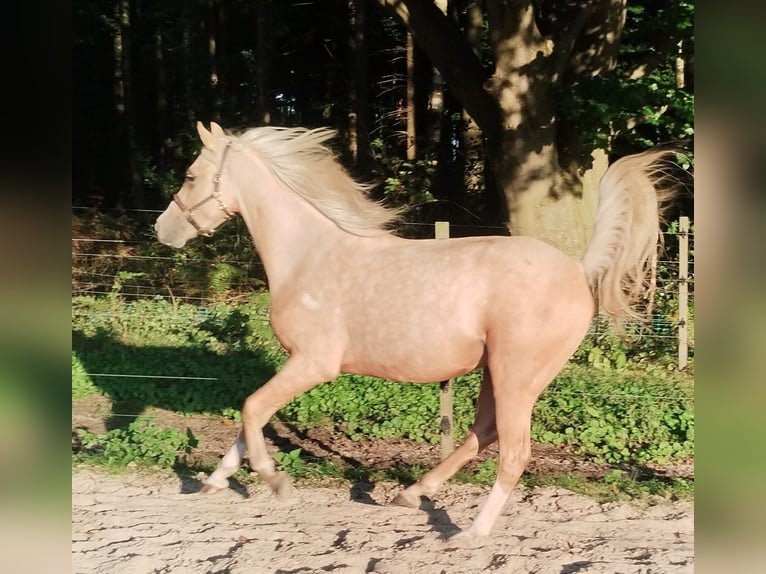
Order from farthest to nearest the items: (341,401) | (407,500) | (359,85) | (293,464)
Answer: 1. (359,85)
2. (341,401)
3. (293,464)
4. (407,500)

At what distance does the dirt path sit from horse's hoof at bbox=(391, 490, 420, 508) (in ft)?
0.18

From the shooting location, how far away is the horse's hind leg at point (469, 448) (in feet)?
13.5

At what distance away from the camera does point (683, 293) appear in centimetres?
673

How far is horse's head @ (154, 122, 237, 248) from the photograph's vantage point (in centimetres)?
413

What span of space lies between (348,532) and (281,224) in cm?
170

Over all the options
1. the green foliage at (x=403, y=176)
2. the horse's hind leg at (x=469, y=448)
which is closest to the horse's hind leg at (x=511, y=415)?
the horse's hind leg at (x=469, y=448)

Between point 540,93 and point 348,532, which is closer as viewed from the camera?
point 348,532

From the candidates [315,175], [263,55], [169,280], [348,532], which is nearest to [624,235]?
[315,175]

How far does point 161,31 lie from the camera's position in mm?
14227

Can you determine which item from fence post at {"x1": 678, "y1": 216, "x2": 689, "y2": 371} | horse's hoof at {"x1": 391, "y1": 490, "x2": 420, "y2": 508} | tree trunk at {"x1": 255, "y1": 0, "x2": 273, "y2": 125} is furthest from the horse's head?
tree trunk at {"x1": 255, "y1": 0, "x2": 273, "y2": 125}

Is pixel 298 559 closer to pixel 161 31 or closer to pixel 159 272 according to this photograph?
pixel 159 272

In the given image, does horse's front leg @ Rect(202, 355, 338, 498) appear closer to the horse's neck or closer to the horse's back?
A: the horse's back

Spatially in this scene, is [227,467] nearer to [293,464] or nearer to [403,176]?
[293,464]
